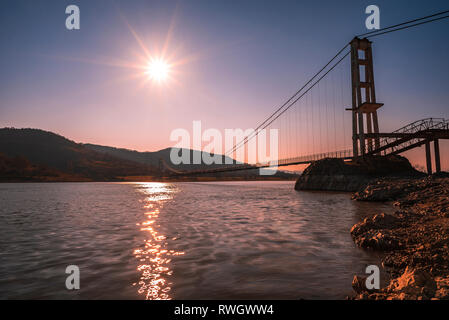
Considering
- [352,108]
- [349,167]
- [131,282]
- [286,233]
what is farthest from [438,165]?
[131,282]

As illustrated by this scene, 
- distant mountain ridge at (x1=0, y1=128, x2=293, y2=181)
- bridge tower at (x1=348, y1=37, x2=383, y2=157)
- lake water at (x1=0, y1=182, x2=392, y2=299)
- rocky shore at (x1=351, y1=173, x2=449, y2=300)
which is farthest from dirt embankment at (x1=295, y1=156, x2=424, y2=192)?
distant mountain ridge at (x1=0, y1=128, x2=293, y2=181)

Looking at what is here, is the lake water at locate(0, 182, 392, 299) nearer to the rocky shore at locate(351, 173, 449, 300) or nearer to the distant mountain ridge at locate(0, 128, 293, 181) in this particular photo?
the rocky shore at locate(351, 173, 449, 300)

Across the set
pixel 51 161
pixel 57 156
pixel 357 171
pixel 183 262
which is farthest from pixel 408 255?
pixel 57 156

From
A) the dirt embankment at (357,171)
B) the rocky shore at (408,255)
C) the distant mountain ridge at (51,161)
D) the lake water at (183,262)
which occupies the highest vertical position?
the distant mountain ridge at (51,161)

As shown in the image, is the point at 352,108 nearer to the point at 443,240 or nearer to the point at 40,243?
the point at 443,240

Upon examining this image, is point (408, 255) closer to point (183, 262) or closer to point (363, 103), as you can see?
point (183, 262)

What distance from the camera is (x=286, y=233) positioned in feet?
25.8

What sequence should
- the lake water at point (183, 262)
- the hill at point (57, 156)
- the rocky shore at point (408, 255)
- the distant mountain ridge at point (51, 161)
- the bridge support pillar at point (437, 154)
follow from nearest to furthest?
1. the rocky shore at point (408, 255)
2. the lake water at point (183, 262)
3. the bridge support pillar at point (437, 154)
4. the distant mountain ridge at point (51, 161)
5. the hill at point (57, 156)

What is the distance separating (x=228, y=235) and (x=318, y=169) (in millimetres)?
30693

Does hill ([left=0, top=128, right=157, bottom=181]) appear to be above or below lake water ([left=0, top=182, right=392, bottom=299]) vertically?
above

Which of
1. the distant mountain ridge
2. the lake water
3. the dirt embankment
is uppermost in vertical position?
the distant mountain ridge

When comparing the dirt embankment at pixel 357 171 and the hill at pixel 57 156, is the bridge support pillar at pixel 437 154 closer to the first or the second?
the dirt embankment at pixel 357 171

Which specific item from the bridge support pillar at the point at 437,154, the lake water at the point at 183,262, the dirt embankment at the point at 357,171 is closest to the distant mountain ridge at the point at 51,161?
the dirt embankment at the point at 357,171

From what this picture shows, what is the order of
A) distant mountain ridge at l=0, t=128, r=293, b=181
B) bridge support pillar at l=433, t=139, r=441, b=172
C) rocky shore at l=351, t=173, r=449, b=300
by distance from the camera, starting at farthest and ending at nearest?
distant mountain ridge at l=0, t=128, r=293, b=181 < bridge support pillar at l=433, t=139, r=441, b=172 < rocky shore at l=351, t=173, r=449, b=300
